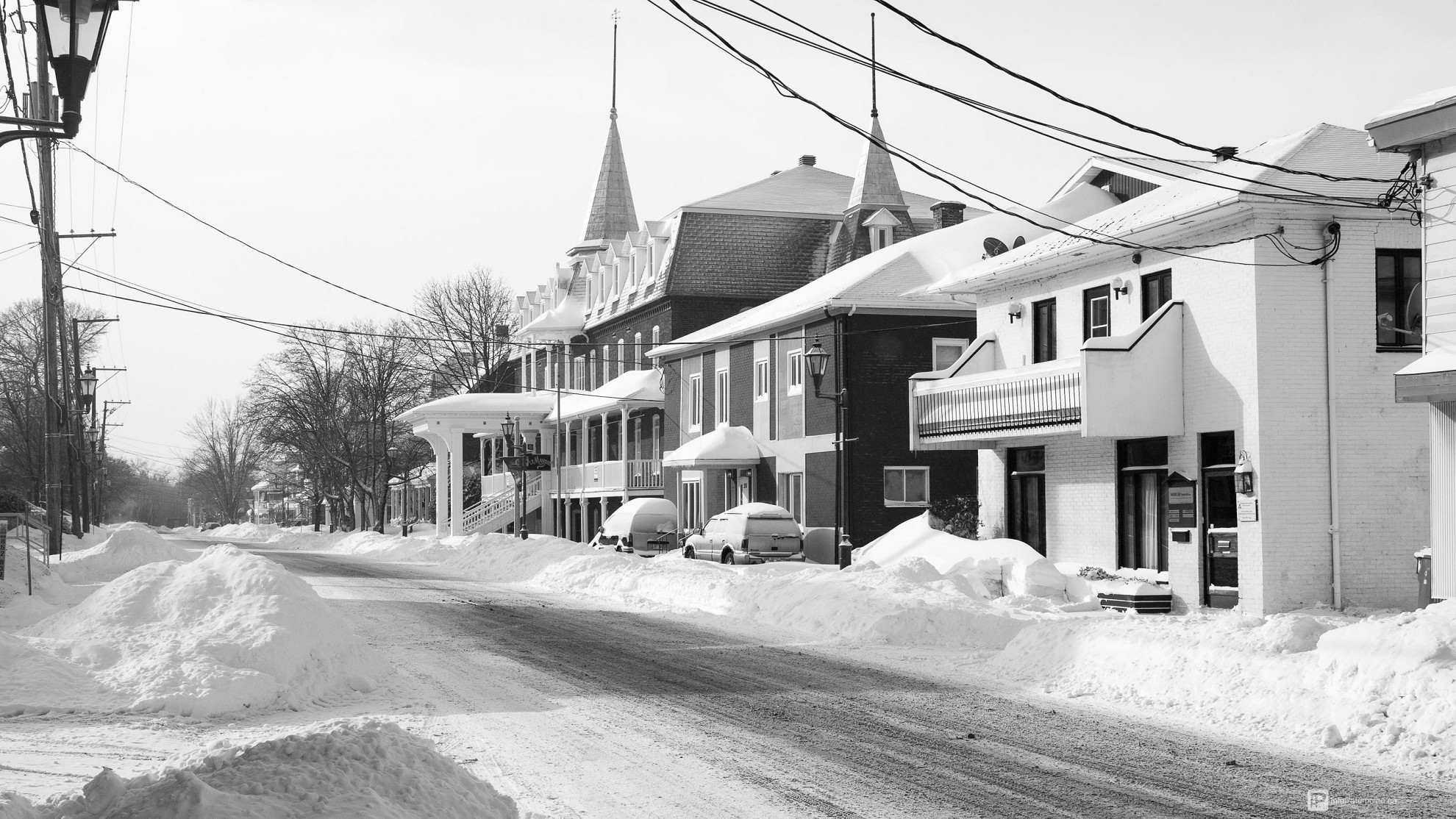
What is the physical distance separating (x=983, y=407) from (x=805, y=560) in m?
9.46

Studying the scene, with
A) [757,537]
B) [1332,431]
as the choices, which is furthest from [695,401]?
[1332,431]

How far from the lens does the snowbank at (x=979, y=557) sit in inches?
913

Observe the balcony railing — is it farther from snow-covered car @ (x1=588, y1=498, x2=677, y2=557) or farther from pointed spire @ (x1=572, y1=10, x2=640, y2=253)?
pointed spire @ (x1=572, y1=10, x2=640, y2=253)

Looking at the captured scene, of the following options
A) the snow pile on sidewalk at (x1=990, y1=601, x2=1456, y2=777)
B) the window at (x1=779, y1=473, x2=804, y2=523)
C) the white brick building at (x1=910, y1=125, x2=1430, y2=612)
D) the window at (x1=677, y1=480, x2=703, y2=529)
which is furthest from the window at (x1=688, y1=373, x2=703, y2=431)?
the snow pile on sidewalk at (x1=990, y1=601, x2=1456, y2=777)

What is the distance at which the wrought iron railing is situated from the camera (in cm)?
2366

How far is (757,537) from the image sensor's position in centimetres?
3288

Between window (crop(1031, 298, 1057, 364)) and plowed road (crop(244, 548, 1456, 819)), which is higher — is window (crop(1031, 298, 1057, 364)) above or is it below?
above

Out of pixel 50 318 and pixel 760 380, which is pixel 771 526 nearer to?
pixel 760 380

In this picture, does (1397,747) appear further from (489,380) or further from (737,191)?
(489,380)

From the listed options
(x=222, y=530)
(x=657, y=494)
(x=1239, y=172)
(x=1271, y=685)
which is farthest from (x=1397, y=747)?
(x=222, y=530)

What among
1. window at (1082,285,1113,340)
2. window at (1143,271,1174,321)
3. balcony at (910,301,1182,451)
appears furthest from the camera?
window at (1082,285,1113,340)

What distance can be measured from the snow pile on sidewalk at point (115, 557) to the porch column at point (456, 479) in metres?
13.1

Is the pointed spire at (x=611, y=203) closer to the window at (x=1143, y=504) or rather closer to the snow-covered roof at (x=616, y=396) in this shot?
the snow-covered roof at (x=616, y=396)

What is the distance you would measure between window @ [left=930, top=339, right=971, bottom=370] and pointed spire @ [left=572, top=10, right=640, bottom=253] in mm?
28533
